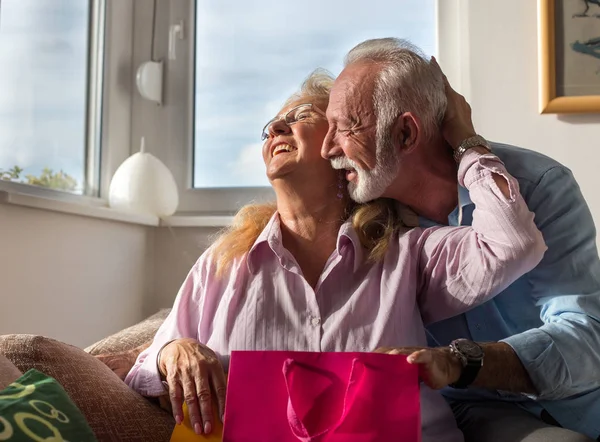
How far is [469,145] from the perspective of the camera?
1.27 meters

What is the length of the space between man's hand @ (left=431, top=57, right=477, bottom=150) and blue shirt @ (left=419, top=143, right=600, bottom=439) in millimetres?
81

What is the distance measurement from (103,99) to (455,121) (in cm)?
160

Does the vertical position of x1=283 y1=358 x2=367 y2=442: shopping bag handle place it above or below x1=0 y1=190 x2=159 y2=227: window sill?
below

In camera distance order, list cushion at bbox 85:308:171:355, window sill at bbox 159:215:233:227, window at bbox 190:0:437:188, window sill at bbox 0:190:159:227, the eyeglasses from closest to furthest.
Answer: the eyeglasses, cushion at bbox 85:308:171:355, window sill at bbox 0:190:159:227, window sill at bbox 159:215:233:227, window at bbox 190:0:437:188

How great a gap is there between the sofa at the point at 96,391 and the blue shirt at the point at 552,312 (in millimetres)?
583

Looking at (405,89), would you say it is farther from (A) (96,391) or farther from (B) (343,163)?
(A) (96,391)

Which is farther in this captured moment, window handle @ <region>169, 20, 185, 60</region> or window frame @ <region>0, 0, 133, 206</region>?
window handle @ <region>169, 20, 185, 60</region>

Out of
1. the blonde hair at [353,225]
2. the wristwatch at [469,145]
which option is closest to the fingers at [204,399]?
the blonde hair at [353,225]

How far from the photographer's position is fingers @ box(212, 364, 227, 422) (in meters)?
1.12

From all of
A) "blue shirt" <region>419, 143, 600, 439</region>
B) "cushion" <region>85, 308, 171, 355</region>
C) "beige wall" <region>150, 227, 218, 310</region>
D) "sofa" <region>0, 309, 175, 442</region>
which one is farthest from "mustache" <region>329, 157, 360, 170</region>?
"beige wall" <region>150, 227, 218, 310</region>

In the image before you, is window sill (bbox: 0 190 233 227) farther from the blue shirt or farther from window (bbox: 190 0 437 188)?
the blue shirt

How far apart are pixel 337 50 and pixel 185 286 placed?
1.54 metres

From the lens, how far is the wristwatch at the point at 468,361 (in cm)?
108

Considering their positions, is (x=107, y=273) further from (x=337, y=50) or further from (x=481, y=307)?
(x=481, y=307)
